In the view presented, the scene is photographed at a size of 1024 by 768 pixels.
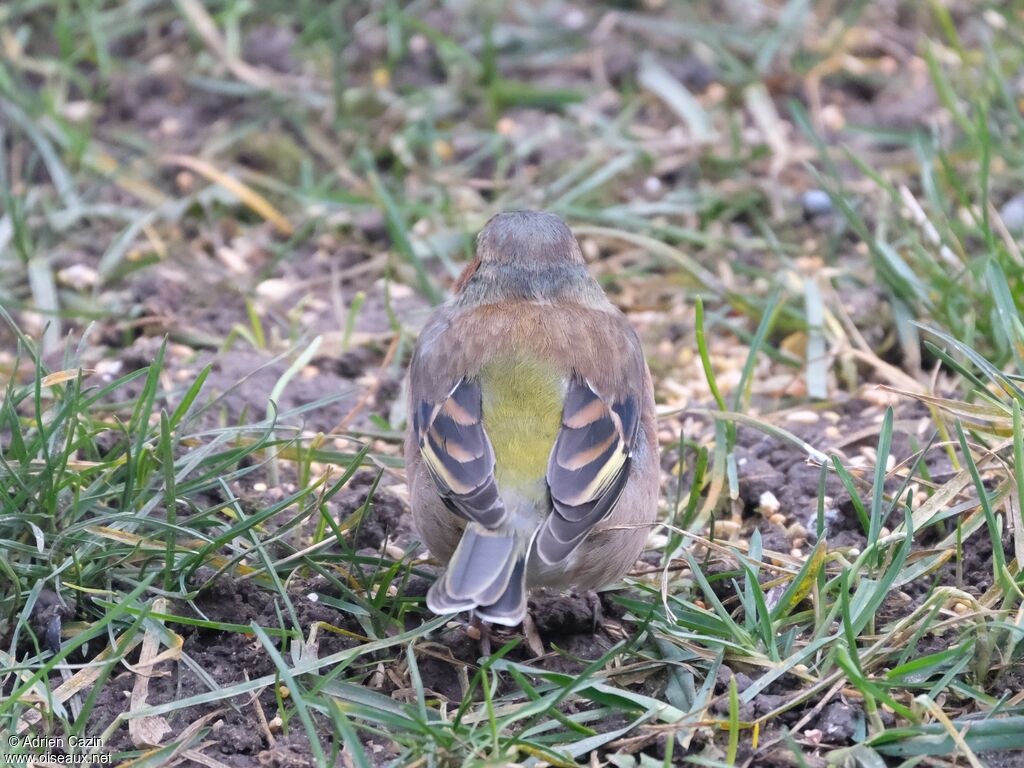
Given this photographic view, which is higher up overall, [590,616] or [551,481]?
[551,481]

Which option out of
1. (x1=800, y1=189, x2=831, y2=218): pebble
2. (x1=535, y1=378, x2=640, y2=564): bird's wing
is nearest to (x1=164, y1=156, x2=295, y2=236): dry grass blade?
(x1=800, y1=189, x2=831, y2=218): pebble

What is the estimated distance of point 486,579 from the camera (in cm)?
353

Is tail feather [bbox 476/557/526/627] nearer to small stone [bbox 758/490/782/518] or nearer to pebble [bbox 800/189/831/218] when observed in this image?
small stone [bbox 758/490/782/518]

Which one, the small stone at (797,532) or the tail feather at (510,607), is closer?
the tail feather at (510,607)

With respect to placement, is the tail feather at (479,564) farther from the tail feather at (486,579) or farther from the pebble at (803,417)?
the pebble at (803,417)

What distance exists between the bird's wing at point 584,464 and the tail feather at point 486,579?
0.08 m

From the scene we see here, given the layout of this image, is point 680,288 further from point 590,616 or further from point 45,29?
point 45,29

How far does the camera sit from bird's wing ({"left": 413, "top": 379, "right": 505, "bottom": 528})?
3693 mm

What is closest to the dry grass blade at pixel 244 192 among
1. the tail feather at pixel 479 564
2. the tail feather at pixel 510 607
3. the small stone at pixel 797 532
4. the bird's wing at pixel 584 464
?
the bird's wing at pixel 584 464

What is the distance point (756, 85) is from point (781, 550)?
3911 mm

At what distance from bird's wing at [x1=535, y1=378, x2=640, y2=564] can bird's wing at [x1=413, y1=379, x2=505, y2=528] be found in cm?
17

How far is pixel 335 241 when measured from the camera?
265 inches

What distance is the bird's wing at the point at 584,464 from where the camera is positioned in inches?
144

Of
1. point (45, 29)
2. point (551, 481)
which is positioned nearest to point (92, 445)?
point (551, 481)
